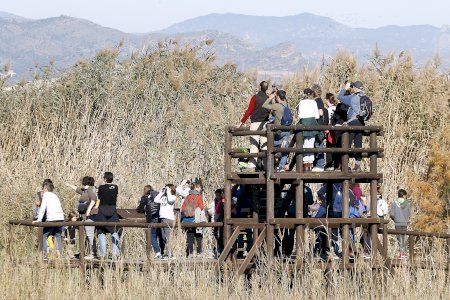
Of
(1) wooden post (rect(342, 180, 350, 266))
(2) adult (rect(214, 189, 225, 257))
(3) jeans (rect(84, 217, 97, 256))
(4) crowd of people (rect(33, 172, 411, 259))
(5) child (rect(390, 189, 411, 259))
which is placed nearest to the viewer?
(1) wooden post (rect(342, 180, 350, 266))

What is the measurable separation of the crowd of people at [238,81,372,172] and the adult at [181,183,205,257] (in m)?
1.93

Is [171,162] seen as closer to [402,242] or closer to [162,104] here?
A: [162,104]

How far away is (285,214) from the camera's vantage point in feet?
64.6

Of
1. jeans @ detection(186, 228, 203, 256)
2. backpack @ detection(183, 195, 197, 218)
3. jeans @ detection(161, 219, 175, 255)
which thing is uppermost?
backpack @ detection(183, 195, 197, 218)

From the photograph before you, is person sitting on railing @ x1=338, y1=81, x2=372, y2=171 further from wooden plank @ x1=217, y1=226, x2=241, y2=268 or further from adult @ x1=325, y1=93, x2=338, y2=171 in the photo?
wooden plank @ x1=217, y1=226, x2=241, y2=268

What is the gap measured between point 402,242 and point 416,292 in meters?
4.43

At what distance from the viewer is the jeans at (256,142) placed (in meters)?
17.4

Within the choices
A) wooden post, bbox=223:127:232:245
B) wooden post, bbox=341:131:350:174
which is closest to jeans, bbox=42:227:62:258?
wooden post, bbox=223:127:232:245

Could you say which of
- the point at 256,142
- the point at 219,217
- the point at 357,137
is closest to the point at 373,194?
the point at 357,137

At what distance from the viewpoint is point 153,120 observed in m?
25.0

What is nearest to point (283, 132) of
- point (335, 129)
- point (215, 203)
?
point (335, 129)

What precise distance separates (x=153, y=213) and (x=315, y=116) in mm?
3509

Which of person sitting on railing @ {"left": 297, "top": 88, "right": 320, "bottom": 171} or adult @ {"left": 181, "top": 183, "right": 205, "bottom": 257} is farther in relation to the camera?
adult @ {"left": 181, "top": 183, "right": 205, "bottom": 257}

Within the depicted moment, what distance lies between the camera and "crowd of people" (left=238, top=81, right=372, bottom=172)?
16.7 m
